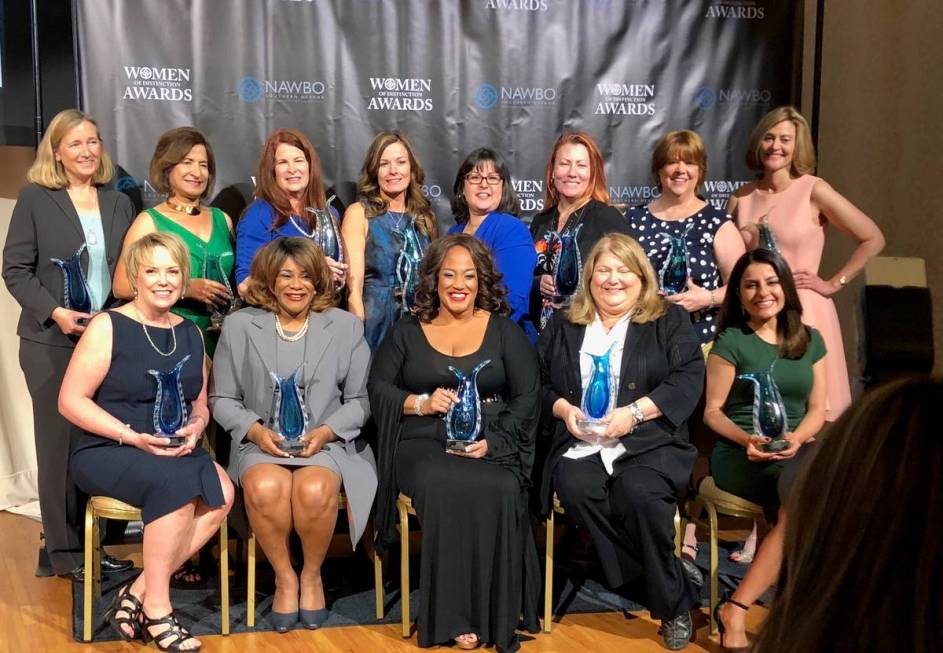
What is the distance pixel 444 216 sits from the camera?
5.12 meters

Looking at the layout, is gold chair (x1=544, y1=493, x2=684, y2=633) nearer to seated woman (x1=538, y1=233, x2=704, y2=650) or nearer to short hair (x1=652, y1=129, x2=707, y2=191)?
seated woman (x1=538, y1=233, x2=704, y2=650)

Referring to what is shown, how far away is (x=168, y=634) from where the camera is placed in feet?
11.6

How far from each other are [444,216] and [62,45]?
5.90ft

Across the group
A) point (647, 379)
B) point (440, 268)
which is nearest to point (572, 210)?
point (440, 268)

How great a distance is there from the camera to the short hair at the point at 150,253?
364cm

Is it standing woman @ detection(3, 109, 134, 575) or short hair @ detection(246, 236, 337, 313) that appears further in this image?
standing woman @ detection(3, 109, 134, 575)

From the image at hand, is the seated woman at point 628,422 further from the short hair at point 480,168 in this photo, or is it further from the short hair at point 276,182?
the short hair at point 276,182

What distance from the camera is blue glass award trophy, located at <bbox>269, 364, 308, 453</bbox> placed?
12.0ft

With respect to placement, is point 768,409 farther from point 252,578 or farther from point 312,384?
point 252,578

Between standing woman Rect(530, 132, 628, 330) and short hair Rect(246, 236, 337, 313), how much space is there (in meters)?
0.86

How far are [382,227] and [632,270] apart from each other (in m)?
1.03

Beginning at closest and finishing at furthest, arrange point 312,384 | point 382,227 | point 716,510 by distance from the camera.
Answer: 1. point 716,510
2. point 312,384
3. point 382,227

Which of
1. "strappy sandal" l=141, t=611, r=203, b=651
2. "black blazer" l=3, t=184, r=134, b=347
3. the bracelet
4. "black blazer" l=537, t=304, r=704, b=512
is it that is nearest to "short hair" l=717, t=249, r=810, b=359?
"black blazer" l=537, t=304, r=704, b=512

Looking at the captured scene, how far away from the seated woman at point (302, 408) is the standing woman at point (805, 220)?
1.75 metres
